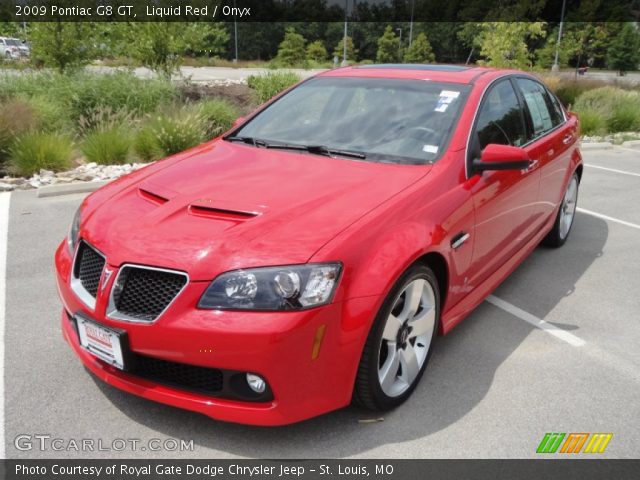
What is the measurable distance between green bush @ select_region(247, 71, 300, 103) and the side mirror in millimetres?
11401

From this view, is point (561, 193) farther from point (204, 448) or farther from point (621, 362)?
point (204, 448)

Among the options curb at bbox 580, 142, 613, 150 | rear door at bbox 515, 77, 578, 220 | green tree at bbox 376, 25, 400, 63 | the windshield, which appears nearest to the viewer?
the windshield

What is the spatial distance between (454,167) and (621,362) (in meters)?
1.58

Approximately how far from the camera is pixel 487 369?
133 inches

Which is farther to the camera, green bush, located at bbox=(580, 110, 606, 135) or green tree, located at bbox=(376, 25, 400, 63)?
green tree, located at bbox=(376, 25, 400, 63)

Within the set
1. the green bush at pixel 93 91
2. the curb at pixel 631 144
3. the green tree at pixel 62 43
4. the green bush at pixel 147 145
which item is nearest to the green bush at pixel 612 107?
the curb at pixel 631 144

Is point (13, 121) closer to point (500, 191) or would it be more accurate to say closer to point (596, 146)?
point (500, 191)

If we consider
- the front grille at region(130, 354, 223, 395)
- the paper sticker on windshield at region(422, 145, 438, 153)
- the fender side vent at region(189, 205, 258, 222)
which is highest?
the paper sticker on windshield at region(422, 145, 438, 153)

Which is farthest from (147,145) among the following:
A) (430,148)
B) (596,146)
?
(596,146)

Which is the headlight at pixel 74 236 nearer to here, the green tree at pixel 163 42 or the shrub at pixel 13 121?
the shrub at pixel 13 121

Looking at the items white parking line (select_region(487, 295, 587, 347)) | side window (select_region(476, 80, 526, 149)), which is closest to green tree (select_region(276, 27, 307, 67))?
side window (select_region(476, 80, 526, 149))

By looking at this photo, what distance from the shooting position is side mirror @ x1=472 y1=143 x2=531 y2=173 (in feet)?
10.8

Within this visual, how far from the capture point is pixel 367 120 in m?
3.64

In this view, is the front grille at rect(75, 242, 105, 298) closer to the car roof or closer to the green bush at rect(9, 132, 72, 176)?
the car roof
